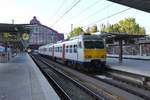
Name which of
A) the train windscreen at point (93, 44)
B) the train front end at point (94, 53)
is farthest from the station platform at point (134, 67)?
the train windscreen at point (93, 44)

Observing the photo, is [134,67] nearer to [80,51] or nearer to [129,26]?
[80,51]

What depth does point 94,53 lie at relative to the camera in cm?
1184

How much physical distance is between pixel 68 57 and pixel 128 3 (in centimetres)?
795

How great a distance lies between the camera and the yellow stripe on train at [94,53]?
1158 centimetres

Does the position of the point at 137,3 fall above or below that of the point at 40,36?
below

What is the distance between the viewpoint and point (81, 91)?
7426 millimetres

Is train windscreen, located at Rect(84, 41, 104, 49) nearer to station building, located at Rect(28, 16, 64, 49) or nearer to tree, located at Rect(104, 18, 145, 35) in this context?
tree, located at Rect(104, 18, 145, 35)

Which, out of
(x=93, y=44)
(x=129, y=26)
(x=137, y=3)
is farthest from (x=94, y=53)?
(x=129, y=26)

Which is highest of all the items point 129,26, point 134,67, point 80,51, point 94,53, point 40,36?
point 129,26

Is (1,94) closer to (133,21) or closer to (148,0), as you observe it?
(148,0)

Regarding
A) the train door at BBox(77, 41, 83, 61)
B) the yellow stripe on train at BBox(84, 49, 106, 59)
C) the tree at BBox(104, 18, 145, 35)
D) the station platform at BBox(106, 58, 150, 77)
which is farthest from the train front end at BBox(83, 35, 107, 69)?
the tree at BBox(104, 18, 145, 35)

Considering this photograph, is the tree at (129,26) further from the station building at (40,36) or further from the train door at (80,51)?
the train door at (80,51)

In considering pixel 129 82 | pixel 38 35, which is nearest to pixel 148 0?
pixel 129 82

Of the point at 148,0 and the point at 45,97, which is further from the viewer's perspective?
the point at 148,0
